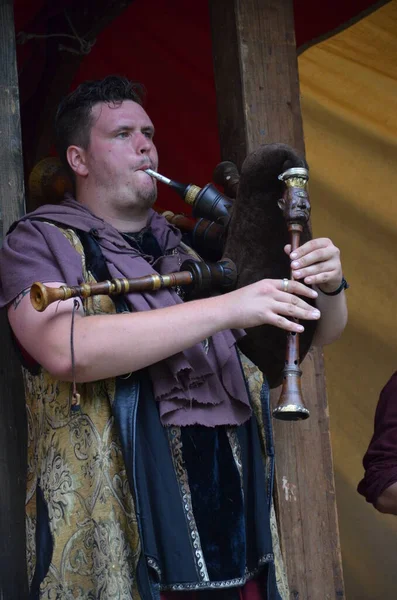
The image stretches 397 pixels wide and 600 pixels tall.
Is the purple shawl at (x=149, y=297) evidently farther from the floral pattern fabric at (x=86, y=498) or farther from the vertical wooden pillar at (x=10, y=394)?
the vertical wooden pillar at (x=10, y=394)

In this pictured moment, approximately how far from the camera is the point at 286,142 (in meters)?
3.10

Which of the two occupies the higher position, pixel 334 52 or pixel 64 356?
pixel 334 52

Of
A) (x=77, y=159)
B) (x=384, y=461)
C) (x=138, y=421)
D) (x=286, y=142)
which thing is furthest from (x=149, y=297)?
(x=384, y=461)

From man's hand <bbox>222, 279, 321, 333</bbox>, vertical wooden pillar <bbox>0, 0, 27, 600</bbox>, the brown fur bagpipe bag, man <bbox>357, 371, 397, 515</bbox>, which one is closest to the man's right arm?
man's hand <bbox>222, 279, 321, 333</bbox>

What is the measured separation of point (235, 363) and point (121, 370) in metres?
0.39

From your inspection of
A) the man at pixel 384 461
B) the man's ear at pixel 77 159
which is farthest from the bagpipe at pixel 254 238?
the man at pixel 384 461

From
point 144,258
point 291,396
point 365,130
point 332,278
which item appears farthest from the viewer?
point 365,130

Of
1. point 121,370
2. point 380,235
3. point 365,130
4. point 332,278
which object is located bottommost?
point 121,370

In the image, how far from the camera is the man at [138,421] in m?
2.42

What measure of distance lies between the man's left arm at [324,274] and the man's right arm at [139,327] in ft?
0.30

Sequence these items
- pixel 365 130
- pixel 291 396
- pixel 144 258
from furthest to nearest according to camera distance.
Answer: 1. pixel 365 130
2. pixel 144 258
3. pixel 291 396

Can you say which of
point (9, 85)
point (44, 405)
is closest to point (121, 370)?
point (44, 405)

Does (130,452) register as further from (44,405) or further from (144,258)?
(144,258)

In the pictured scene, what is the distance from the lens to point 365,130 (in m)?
4.10
